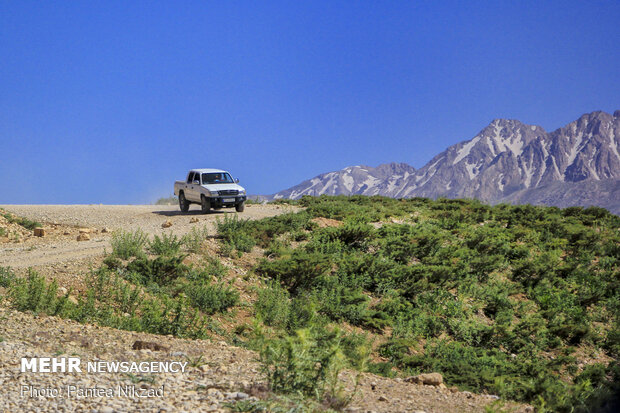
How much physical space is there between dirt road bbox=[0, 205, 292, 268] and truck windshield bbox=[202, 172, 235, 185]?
146cm

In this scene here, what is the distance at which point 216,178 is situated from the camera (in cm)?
2462

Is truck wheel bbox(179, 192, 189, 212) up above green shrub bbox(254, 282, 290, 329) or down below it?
above

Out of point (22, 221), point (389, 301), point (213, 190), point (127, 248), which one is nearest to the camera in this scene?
point (389, 301)

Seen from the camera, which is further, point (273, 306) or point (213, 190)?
point (213, 190)

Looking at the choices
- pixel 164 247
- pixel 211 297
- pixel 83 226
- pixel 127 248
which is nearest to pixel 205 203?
pixel 83 226

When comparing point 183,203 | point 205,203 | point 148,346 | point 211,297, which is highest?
point 183,203

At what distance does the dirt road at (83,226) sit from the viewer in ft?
46.0

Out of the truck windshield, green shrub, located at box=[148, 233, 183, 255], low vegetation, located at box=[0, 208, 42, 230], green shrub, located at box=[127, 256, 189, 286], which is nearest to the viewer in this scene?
green shrub, located at box=[127, 256, 189, 286]

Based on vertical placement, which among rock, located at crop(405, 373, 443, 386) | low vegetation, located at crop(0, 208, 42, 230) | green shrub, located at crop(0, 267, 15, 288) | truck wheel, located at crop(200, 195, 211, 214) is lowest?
rock, located at crop(405, 373, 443, 386)

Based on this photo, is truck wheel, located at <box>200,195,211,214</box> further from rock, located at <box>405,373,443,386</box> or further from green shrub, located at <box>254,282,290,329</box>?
rock, located at <box>405,373,443,386</box>

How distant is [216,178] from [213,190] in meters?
1.09

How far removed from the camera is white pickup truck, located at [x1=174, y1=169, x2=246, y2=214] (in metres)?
23.8

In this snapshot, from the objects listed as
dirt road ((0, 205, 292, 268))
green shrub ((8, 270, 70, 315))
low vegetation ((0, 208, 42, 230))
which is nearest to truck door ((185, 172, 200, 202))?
dirt road ((0, 205, 292, 268))

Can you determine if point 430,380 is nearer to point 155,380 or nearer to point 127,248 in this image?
point 155,380
